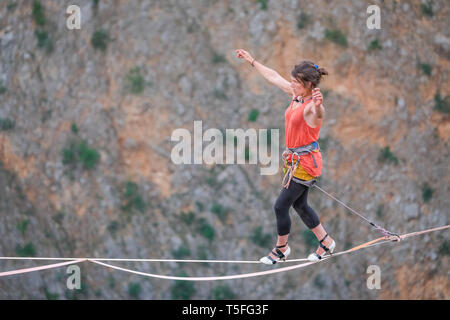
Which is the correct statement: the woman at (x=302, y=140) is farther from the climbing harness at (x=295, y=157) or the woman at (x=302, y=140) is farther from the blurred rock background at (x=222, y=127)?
the blurred rock background at (x=222, y=127)

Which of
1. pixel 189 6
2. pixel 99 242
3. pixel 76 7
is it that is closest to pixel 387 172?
pixel 189 6

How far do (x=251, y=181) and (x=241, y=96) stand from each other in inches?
89.3

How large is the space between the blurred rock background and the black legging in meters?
8.87

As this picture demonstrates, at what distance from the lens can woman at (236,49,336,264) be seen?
5.08m

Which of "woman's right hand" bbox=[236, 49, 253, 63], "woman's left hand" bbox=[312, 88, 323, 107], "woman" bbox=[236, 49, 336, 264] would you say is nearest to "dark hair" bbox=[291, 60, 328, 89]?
"woman" bbox=[236, 49, 336, 264]

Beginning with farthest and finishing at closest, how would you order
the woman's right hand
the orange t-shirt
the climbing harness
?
A: the woman's right hand < the climbing harness < the orange t-shirt

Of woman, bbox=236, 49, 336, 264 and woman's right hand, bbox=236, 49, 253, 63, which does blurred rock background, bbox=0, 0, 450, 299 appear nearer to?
woman's right hand, bbox=236, 49, 253, 63

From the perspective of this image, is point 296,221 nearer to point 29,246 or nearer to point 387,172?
point 387,172

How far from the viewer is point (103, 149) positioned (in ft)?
49.7

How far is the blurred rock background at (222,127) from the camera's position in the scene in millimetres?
14383

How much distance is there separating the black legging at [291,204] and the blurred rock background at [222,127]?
8.87m

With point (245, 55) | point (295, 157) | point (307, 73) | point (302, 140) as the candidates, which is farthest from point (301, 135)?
point (245, 55)

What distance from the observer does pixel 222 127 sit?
14562 millimetres

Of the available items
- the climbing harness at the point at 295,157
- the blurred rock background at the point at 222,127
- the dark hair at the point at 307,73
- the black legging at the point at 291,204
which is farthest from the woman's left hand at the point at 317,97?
the blurred rock background at the point at 222,127
